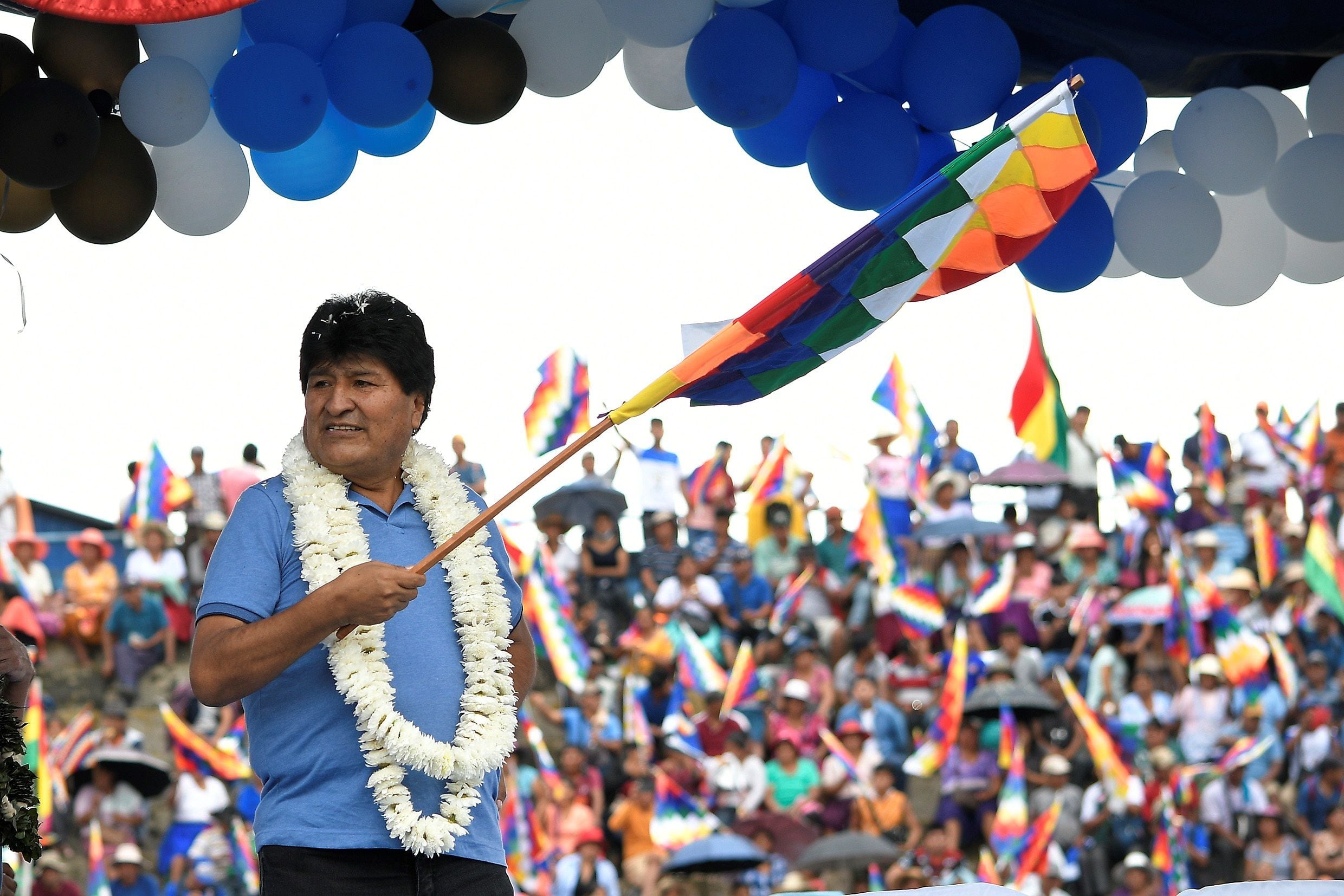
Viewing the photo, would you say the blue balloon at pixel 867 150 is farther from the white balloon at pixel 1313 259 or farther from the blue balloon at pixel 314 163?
the white balloon at pixel 1313 259

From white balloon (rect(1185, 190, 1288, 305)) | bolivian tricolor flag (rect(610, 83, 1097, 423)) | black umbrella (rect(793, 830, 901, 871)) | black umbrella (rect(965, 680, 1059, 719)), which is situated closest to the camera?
bolivian tricolor flag (rect(610, 83, 1097, 423))

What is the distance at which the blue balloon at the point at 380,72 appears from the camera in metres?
3.87

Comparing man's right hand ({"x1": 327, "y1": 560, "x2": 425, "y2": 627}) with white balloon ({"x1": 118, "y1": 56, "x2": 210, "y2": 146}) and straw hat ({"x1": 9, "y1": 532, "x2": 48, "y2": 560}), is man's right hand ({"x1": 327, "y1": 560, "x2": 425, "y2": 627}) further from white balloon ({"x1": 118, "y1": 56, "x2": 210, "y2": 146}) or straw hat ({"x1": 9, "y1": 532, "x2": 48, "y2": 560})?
straw hat ({"x1": 9, "y1": 532, "x2": 48, "y2": 560})

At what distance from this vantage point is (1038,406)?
7.29 metres

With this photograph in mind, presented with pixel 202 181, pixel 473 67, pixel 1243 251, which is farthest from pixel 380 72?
pixel 1243 251

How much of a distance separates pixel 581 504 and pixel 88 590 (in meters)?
3.37

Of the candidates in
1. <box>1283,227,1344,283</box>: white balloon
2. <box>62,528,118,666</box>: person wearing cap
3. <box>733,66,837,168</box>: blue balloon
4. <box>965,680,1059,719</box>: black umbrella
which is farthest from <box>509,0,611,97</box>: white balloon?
<box>62,528,118,666</box>: person wearing cap

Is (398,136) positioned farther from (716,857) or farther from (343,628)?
(716,857)

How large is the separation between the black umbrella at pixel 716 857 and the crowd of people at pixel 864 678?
153 mm

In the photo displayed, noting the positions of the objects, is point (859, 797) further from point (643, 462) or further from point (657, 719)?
point (643, 462)

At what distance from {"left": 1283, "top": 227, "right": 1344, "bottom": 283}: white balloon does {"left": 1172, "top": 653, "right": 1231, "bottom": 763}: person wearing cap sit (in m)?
5.46

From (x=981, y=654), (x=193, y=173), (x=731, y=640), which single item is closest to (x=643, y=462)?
(x=731, y=640)

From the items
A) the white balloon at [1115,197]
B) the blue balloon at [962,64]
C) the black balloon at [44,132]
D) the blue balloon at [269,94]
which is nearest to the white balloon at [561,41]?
the blue balloon at [269,94]

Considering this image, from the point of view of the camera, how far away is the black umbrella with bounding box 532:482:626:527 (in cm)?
1118
